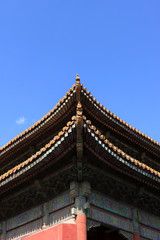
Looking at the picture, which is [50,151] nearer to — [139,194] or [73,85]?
[73,85]

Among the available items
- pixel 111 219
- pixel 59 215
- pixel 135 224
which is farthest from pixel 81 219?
pixel 135 224

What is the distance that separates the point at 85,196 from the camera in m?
9.66

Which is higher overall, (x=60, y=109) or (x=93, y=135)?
(x=60, y=109)

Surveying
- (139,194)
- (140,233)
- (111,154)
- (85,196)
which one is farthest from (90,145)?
(140,233)

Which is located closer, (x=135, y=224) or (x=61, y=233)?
(x=61, y=233)

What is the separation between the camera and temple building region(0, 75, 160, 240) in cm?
919

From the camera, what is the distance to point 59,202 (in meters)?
10.3

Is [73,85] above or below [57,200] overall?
above

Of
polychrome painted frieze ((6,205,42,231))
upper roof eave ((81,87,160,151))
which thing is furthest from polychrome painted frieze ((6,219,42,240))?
upper roof eave ((81,87,160,151))

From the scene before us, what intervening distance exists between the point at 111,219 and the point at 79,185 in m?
1.57

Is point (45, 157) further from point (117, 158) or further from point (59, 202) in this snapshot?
point (117, 158)

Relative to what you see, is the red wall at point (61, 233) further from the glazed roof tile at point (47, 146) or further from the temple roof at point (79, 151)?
the glazed roof tile at point (47, 146)

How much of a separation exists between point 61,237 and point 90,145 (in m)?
2.67

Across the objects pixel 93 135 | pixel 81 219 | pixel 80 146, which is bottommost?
pixel 81 219
